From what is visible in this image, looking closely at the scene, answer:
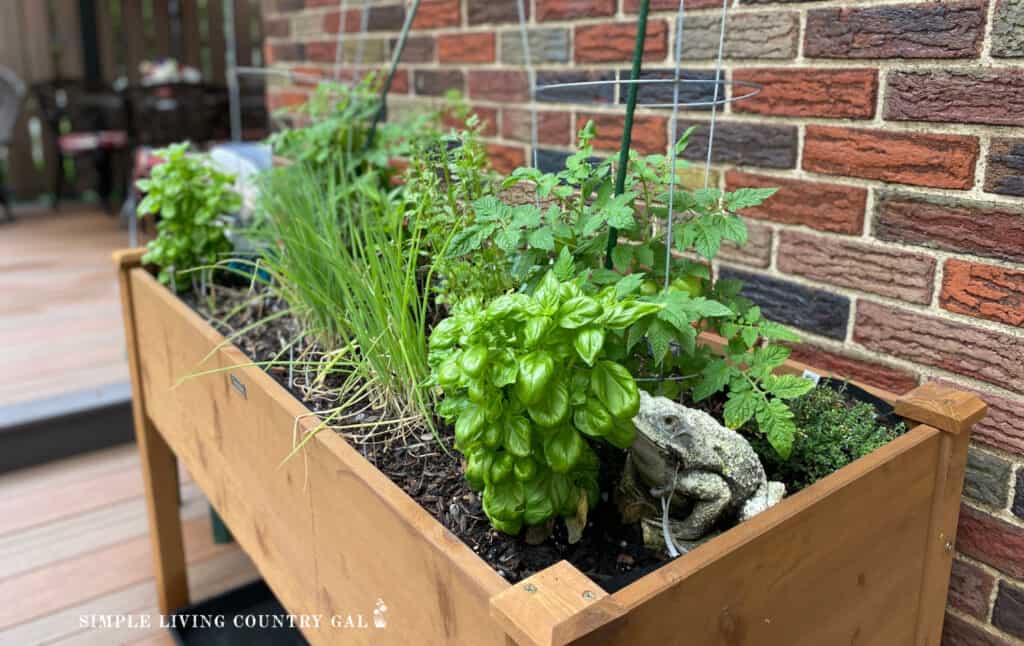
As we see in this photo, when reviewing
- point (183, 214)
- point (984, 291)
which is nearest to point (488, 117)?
point (183, 214)

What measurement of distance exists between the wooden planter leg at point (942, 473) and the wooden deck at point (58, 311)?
8.84 feet

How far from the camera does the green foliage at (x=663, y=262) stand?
941 mm

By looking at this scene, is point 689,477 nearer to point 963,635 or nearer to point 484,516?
point 484,516

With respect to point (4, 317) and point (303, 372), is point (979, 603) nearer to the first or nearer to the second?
point (303, 372)

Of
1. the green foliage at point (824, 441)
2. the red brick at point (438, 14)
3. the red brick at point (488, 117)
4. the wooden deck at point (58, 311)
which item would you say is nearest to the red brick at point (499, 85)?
the red brick at point (488, 117)

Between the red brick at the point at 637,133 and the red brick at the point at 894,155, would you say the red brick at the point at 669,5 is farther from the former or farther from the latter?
the red brick at the point at 894,155

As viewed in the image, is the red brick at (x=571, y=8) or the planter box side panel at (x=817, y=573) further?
the red brick at (x=571, y=8)

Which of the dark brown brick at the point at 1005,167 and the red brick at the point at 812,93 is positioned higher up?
the red brick at the point at 812,93

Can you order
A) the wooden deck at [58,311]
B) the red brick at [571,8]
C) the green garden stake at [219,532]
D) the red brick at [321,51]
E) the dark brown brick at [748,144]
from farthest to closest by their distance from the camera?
1. the wooden deck at [58,311]
2. the red brick at [321,51]
3. the green garden stake at [219,532]
4. the red brick at [571,8]
5. the dark brown brick at [748,144]

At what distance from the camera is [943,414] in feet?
3.43

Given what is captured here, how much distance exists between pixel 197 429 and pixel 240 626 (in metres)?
0.67

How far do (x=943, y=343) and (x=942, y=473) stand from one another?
229 millimetres

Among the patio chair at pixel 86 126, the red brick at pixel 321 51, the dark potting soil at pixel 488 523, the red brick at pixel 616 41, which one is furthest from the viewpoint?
the patio chair at pixel 86 126

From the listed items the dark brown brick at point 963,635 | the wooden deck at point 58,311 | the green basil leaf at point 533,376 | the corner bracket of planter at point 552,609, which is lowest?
the wooden deck at point 58,311
